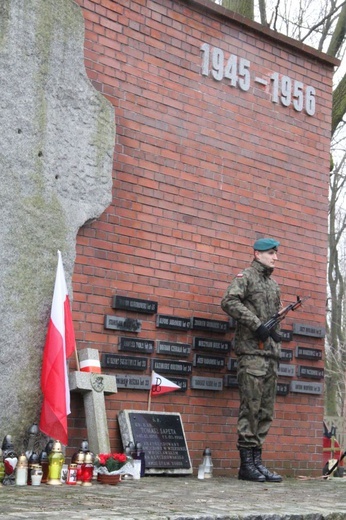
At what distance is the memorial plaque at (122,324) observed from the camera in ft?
26.5

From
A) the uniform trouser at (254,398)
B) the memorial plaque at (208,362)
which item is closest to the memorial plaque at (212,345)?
the memorial plaque at (208,362)

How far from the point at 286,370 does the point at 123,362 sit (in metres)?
2.08

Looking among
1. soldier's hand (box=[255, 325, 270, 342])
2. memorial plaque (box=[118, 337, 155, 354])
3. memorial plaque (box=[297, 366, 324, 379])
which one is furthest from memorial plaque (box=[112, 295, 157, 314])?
memorial plaque (box=[297, 366, 324, 379])

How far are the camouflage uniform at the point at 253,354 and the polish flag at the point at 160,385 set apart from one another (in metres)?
0.59

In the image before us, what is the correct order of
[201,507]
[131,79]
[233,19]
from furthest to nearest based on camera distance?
1. [233,19]
2. [131,79]
3. [201,507]

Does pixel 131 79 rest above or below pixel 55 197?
above

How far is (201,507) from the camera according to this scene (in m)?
5.68

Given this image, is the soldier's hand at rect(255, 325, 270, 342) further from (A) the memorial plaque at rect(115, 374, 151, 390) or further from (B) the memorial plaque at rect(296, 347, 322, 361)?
(B) the memorial plaque at rect(296, 347, 322, 361)

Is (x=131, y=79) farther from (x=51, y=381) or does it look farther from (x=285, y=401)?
(x=285, y=401)

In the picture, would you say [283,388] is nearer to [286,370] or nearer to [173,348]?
[286,370]

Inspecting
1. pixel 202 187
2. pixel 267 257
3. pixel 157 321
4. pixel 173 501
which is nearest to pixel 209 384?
pixel 157 321

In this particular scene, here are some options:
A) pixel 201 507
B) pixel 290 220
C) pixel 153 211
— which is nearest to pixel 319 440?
pixel 290 220

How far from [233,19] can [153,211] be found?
7.24 ft

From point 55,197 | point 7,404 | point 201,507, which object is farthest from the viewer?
point 55,197
